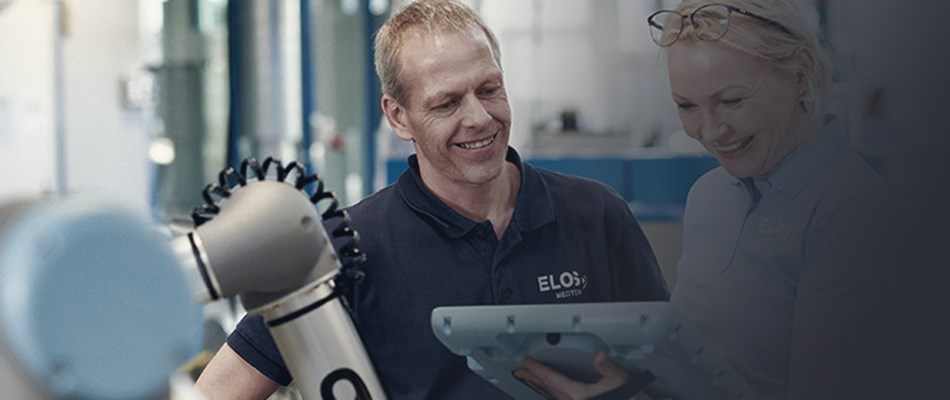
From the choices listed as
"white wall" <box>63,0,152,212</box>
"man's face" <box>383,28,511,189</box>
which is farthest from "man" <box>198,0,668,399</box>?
"white wall" <box>63,0,152,212</box>

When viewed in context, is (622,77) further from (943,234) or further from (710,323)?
(943,234)

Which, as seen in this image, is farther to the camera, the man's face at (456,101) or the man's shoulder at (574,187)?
the man's shoulder at (574,187)

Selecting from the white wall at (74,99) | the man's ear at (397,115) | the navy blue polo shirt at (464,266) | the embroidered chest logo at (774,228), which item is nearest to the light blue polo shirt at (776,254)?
the embroidered chest logo at (774,228)

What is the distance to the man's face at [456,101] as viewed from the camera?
0.85 meters

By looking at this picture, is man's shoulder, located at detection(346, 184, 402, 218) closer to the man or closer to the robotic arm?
the man

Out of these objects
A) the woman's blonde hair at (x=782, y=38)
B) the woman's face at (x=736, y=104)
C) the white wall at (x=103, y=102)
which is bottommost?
the white wall at (x=103, y=102)

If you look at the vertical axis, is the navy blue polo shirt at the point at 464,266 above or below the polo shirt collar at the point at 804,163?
below

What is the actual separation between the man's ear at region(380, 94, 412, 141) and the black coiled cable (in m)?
0.12

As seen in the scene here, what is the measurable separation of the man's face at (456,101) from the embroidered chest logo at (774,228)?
0.25 m

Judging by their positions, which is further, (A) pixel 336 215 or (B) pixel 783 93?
(A) pixel 336 215

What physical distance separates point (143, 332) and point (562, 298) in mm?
538

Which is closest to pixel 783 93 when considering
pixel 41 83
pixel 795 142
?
pixel 795 142

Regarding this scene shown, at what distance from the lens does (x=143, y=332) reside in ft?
1.34

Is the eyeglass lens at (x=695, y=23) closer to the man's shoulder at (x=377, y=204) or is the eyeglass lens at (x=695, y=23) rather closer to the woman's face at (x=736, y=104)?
the woman's face at (x=736, y=104)
